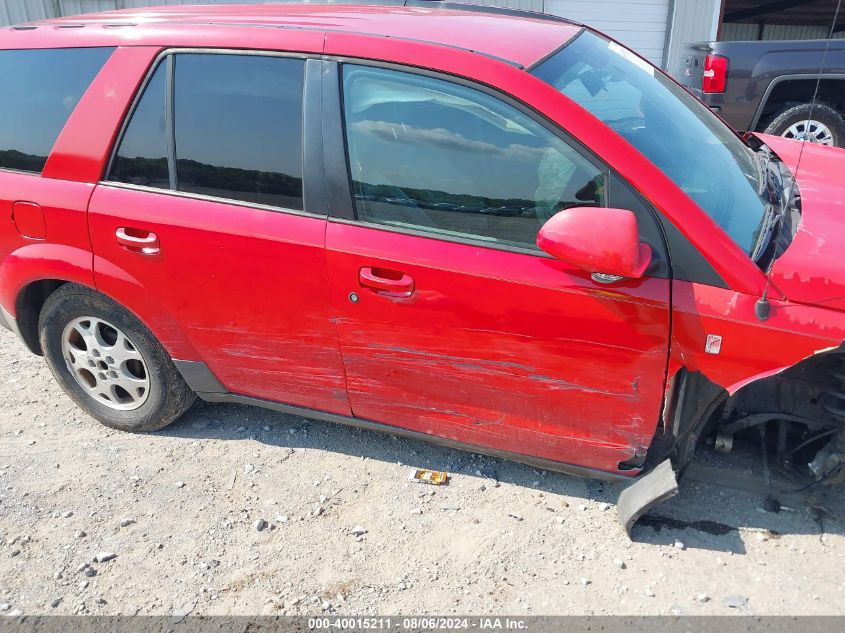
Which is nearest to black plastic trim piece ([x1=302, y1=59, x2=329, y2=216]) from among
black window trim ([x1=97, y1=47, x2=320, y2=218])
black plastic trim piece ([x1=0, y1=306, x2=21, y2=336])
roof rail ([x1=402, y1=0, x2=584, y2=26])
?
black window trim ([x1=97, y1=47, x2=320, y2=218])

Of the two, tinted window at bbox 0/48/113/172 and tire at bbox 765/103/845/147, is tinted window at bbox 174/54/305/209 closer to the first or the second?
tinted window at bbox 0/48/113/172

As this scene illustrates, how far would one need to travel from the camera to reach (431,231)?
8.32ft

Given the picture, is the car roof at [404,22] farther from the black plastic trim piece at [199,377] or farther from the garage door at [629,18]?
the garage door at [629,18]

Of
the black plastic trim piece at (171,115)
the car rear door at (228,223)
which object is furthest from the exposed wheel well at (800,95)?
the black plastic trim piece at (171,115)

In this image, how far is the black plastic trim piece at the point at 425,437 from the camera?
270 cm

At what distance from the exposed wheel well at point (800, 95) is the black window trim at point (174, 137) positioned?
5583 millimetres

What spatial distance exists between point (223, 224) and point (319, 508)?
124cm

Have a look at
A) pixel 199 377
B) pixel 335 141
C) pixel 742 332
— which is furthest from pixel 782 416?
pixel 199 377

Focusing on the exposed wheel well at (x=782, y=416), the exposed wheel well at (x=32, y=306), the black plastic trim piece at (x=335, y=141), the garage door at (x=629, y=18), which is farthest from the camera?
the garage door at (x=629, y=18)

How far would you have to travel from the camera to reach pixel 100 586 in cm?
259

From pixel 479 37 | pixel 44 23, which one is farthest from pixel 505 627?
pixel 44 23

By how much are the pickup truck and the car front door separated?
504 cm

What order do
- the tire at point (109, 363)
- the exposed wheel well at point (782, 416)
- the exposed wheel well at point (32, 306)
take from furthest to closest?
the exposed wheel well at point (32, 306), the tire at point (109, 363), the exposed wheel well at point (782, 416)

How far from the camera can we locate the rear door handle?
113 inches
